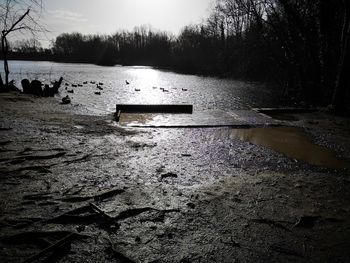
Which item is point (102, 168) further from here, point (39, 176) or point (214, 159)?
point (214, 159)

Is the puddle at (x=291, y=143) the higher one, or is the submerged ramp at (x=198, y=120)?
the submerged ramp at (x=198, y=120)

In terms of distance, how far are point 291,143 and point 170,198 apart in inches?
195

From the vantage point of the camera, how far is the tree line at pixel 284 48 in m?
16.6

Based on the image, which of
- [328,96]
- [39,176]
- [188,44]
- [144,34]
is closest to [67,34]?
[144,34]

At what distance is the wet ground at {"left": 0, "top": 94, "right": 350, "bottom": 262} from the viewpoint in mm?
3367

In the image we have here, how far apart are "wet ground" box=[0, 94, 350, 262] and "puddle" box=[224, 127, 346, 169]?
32 mm

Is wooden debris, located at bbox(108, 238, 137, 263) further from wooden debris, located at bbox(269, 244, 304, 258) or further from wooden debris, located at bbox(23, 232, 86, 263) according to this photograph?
wooden debris, located at bbox(269, 244, 304, 258)

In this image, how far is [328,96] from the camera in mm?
16719

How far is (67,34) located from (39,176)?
119 m

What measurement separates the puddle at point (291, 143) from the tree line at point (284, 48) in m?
4.73

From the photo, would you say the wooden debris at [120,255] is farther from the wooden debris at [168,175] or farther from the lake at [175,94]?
the lake at [175,94]

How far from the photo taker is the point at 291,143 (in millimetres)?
8266

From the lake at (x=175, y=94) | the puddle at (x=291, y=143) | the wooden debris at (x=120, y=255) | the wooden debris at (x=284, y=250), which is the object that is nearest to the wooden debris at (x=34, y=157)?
the wooden debris at (x=120, y=255)

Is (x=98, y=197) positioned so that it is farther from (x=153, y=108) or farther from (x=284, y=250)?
(x=153, y=108)
